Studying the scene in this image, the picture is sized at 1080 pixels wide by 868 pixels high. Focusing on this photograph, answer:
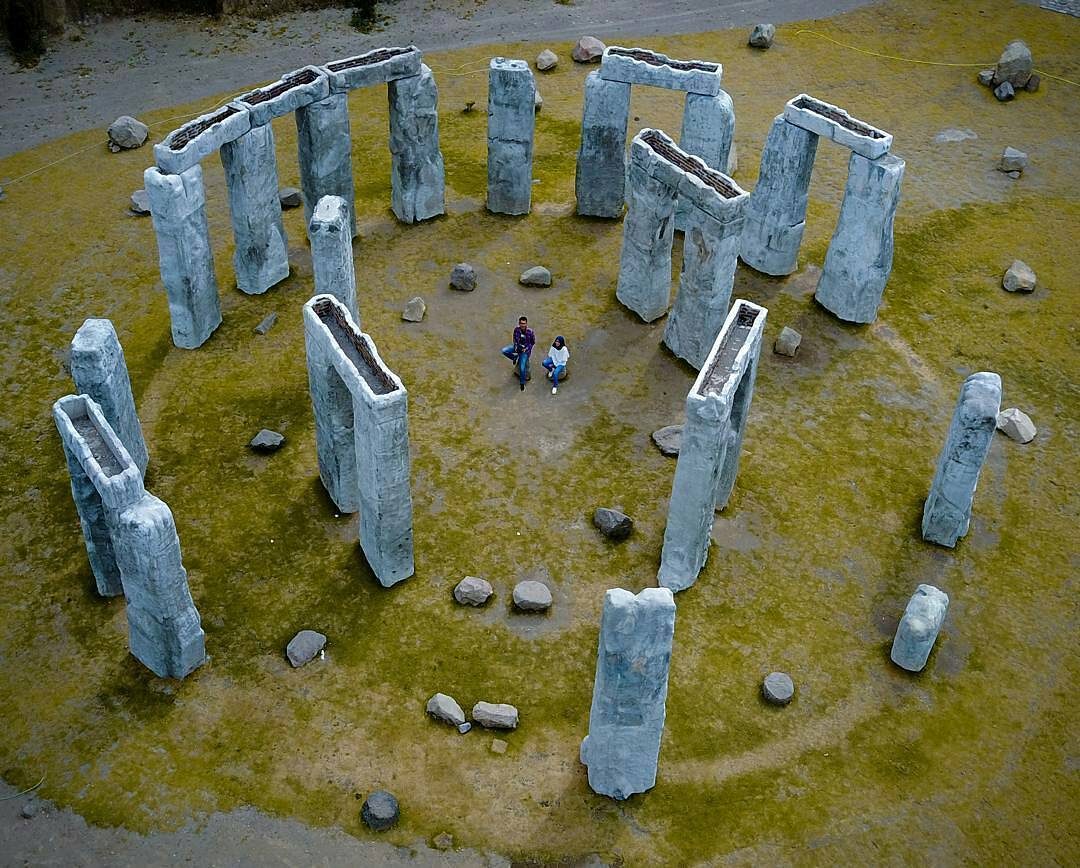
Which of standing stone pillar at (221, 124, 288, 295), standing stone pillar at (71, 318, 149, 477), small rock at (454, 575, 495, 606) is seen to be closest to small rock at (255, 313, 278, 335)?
standing stone pillar at (221, 124, 288, 295)

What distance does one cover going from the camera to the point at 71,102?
2475cm

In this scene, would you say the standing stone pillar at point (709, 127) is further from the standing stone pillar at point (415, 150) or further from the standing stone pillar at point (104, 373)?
the standing stone pillar at point (104, 373)

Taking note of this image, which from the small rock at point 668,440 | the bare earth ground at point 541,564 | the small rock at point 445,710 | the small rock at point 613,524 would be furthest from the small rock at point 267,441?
the small rock at point 668,440

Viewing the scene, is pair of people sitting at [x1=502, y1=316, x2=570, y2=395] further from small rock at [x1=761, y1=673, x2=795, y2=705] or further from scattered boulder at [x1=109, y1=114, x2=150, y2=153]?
scattered boulder at [x1=109, y1=114, x2=150, y2=153]

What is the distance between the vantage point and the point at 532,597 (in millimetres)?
14836

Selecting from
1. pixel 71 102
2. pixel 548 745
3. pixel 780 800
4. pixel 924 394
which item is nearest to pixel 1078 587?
pixel 924 394

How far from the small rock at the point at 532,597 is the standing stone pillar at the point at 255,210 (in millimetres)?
7784

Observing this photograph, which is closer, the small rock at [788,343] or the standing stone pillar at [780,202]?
the small rock at [788,343]

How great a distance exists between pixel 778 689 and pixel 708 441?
114 inches

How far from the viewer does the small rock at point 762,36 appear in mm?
27078

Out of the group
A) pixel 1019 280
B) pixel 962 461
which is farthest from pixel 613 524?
pixel 1019 280

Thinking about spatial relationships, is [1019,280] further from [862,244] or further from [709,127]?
[709,127]

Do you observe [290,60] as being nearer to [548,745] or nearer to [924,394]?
[924,394]

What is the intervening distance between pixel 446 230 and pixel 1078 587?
11.7 m
